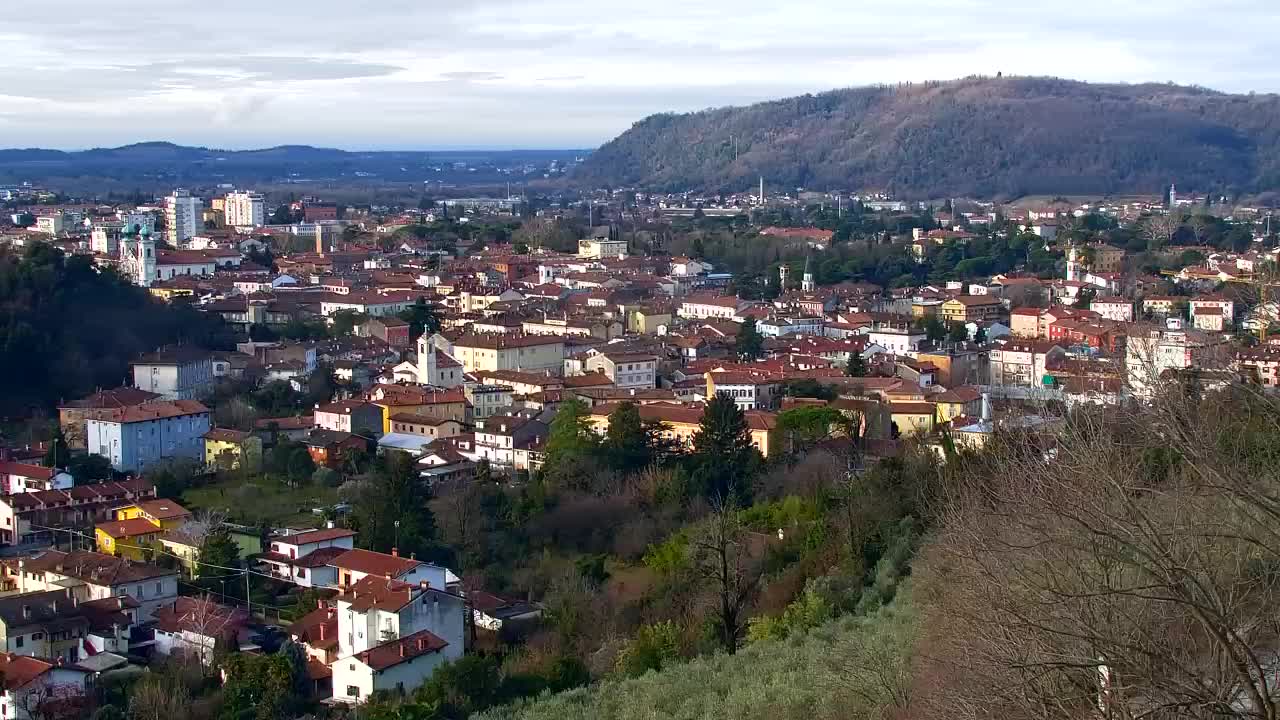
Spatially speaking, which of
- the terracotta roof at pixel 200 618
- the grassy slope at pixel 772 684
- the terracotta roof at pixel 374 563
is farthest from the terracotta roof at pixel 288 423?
the grassy slope at pixel 772 684

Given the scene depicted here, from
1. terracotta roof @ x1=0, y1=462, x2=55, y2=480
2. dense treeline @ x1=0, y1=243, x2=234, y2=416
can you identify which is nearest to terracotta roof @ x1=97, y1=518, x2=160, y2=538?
terracotta roof @ x1=0, y1=462, x2=55, y2=480

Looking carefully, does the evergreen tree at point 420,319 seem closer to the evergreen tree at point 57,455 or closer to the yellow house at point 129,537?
the evergreen tree at point 57,455

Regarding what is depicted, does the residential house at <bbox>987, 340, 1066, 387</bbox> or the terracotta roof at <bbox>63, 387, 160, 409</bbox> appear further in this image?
the residential house at <bbox>987, 340, 1066, 387</bbox>

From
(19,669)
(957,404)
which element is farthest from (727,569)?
(957,404)

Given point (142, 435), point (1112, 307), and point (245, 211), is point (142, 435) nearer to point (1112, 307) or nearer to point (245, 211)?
point (1112, 307)

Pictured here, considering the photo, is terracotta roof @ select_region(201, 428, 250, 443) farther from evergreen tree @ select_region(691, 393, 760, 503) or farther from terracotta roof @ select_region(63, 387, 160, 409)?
evergreen tree @ select_region(691, 393, 760, 503)

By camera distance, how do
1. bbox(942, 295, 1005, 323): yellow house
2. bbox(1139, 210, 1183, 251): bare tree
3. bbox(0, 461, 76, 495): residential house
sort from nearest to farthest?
bbox(0, 461, 76, 495): residential house
bbox(942, 295, 1005, 323): yellow house
bbox(1139, 210, 1183, 251): bare tree
